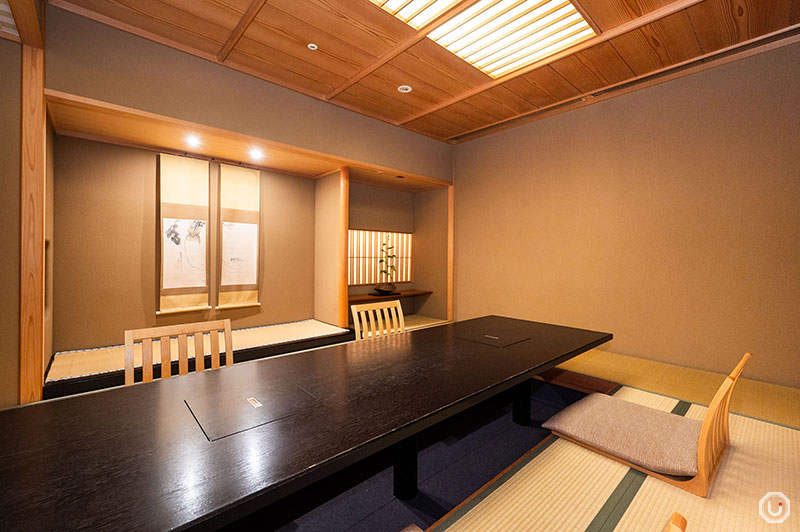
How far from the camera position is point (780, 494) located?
1.29m

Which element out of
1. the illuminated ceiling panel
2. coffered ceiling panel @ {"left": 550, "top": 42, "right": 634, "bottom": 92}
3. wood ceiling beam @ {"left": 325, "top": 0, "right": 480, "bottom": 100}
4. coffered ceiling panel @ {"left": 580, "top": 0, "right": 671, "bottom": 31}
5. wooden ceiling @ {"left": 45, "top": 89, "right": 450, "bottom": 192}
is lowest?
wooden ceiling @ {"left": 45, "top": 89, "right": 450, "bottom": 192}

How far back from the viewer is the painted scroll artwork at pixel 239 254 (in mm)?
3637

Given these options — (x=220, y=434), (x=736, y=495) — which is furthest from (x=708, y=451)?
(x=220, y=434)

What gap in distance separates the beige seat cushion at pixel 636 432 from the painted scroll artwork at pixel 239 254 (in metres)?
3.29

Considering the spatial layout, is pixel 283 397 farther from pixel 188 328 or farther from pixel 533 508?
pixel 533 508

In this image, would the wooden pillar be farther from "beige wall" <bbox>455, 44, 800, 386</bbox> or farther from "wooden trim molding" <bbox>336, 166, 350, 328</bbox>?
"wooden trim molding" <bbox>336, 166, 350, 328</bbox>

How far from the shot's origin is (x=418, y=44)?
2480mm

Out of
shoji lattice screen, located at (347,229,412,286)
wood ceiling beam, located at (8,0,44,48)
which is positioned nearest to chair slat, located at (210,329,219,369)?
wood ceiling beam, located at (8,0,44,48)

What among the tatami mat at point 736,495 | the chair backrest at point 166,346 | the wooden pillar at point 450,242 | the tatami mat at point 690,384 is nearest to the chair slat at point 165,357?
the chair backrest at point 166,346

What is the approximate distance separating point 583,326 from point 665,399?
129cm

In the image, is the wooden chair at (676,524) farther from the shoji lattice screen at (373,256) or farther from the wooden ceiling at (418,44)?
the shoji lattice screen at (373,256)

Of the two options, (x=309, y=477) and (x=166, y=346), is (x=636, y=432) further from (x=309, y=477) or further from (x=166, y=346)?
(x=166, y=346)

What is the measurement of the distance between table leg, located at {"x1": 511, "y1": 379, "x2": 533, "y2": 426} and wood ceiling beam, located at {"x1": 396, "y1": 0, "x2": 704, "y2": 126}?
244cm

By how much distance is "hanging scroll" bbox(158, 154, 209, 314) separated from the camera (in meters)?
3.25
